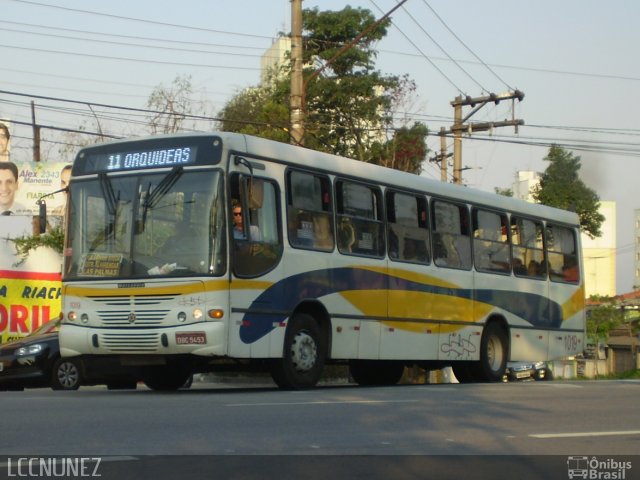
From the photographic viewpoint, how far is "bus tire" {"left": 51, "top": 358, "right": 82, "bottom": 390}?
1894 centimetres

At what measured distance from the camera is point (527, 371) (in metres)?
31.4

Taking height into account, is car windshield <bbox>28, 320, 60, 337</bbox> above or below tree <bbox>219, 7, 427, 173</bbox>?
below

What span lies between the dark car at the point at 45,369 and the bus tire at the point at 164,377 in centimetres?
222

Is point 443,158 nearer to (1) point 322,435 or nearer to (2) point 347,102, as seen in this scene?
(2) point 347,102

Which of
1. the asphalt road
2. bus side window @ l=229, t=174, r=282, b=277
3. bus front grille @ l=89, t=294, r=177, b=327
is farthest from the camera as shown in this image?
bus side window @ l=229, t=174, r=282, b=277

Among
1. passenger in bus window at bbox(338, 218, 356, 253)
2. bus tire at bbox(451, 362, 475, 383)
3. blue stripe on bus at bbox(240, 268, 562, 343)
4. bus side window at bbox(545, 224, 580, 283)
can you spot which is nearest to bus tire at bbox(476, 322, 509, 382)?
bus tire at bbox(451, 362, 475, 383)

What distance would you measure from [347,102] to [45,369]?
2931 centimetres

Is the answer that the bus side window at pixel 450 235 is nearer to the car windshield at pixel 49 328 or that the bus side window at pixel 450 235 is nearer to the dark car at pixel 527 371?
the car windshield at pixel 49 328

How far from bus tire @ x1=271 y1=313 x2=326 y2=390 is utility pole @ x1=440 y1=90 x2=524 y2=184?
22221 mm

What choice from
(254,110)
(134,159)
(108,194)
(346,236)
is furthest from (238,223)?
(254,110)

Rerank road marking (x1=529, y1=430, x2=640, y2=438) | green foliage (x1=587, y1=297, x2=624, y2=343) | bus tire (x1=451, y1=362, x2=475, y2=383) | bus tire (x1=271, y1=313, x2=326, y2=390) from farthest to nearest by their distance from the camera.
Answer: green foliage (x1=587, y1=297, x2=624, y2=343), bus tire (x1=451, y1=362, x2=475, y2=383), bus tire (x1=271, y1=313, x2=326, y2=390), road marking (x1=529, y1=430, x2=640, y2=438)

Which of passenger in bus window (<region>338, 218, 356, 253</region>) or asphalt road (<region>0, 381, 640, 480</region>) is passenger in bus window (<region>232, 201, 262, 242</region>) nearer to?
asphalt road (<region>0, 381, 640, 480</region>)

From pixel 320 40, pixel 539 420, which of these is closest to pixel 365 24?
pixel 320 40

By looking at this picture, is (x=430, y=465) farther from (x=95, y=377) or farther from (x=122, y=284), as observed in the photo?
(x=95, y=377)
